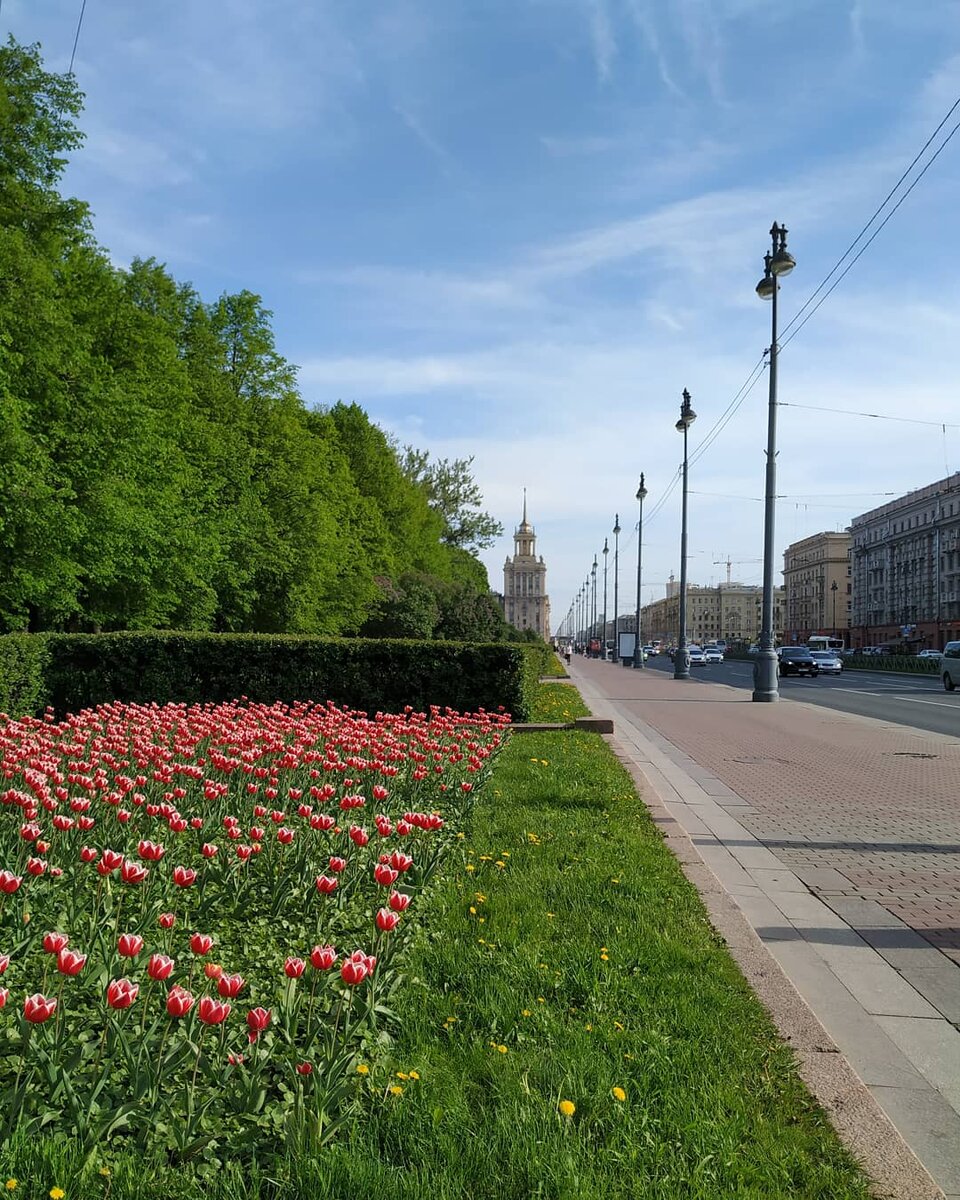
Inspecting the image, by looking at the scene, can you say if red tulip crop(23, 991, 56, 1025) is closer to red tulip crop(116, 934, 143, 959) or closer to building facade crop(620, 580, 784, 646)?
red tulip crop(116, 934, 143, 959)

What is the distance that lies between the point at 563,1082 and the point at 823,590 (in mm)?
151253

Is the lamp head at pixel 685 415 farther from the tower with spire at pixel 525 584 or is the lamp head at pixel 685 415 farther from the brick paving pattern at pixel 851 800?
the tower with spire at pixel 525 584

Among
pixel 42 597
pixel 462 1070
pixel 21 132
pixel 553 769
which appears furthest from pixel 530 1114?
pixel 21 132

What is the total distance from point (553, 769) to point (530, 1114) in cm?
699

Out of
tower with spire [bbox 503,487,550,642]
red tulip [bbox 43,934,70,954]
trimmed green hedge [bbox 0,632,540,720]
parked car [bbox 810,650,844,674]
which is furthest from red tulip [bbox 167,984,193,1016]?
tower with spire [bbox 503,487,550,642]

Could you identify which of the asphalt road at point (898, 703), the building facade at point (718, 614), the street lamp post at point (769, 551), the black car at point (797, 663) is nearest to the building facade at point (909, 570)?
the building facade at point (718, 614)

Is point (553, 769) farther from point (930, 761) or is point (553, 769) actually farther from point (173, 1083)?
point (173, 1083)

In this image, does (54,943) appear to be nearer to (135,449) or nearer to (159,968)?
(159,968)

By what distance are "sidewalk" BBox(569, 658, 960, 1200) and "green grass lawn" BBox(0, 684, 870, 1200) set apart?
0.37 m

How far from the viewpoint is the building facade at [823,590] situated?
14238 centimetres

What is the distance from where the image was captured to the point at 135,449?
21.1 metres

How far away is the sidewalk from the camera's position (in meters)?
3.46

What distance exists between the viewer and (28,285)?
725 inches

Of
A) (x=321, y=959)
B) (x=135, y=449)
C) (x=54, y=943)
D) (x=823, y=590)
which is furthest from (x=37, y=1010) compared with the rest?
(x=823, y=590)
